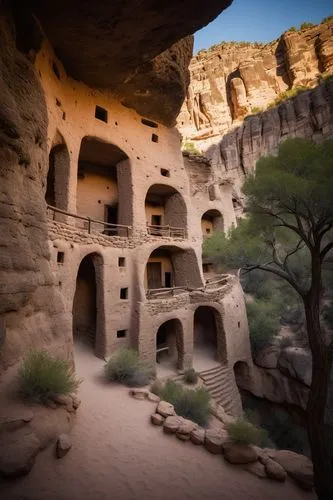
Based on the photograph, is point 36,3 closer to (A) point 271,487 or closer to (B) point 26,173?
(B) point 26,173

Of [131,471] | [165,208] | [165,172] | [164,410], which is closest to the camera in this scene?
[131,471]

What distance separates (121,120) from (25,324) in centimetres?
1341

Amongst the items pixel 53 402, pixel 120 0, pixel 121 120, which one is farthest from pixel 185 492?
pixel 121 120

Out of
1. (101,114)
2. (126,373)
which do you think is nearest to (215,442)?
(126,373)

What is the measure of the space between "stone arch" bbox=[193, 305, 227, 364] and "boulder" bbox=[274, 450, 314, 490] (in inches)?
366

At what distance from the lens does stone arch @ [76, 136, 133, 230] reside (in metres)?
14.1

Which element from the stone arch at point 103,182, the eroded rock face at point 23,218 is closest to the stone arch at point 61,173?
the stone arch at point 103,182

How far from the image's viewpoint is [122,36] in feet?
26.9

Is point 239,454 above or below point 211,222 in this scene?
below

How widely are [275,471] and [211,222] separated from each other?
64.7 feet

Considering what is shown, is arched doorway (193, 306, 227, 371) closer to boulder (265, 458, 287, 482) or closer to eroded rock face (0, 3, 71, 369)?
boulder (265, 458, 287, 482)

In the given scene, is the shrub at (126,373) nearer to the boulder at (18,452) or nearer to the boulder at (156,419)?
the boulder at (156,419)

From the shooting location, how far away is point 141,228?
45.9 ft

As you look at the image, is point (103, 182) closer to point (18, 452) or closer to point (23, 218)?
point (23, 218)
